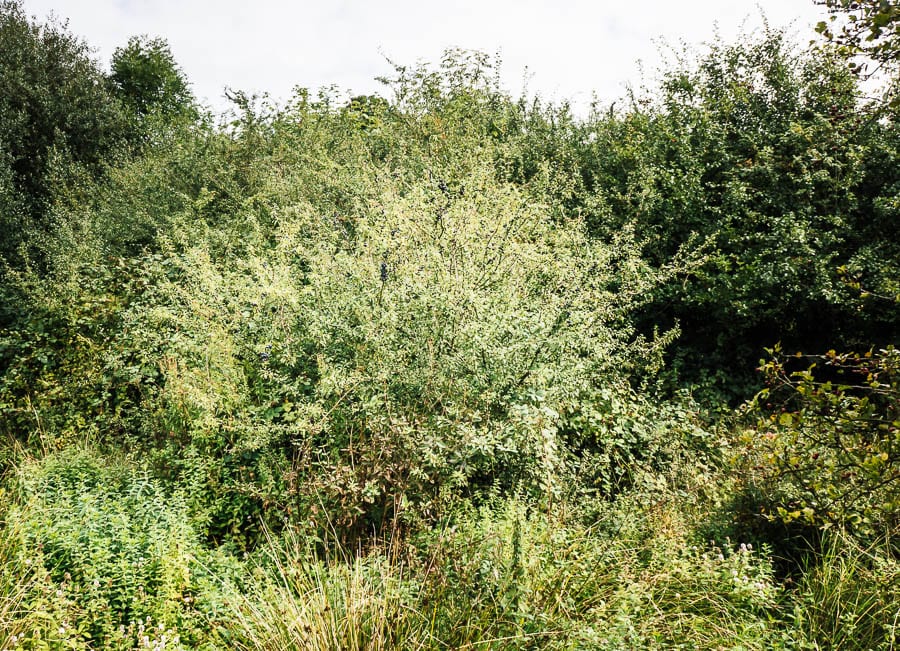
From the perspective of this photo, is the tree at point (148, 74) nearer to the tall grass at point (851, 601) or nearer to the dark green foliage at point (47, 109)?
the dark green foliage at point (47, 109)

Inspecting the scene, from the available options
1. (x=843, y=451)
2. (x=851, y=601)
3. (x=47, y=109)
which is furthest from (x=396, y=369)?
(x=47, y=109)

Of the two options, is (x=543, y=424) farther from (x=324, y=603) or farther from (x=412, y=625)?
(x=324, y=603)

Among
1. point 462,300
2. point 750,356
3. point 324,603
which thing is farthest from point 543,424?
point 750,356

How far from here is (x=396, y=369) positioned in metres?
3.87

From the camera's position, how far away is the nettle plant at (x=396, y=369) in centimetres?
353

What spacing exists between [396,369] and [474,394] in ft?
1.81

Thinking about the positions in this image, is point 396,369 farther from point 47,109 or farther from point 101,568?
point 47,109

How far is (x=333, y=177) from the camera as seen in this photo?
8109 mm

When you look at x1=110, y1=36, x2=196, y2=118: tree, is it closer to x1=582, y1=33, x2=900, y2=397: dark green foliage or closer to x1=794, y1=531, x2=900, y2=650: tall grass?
x1=582, y1=33, x2=900, y2=397: dark green foliage

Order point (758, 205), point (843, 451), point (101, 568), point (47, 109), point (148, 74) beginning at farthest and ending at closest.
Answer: point (148, 74) < point (47, 109) < point (758, 205) < point (843, 451) < point (101, 568)

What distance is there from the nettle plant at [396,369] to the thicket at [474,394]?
0.04 metres

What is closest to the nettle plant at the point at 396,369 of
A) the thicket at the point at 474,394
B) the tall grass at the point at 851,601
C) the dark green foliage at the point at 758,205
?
the thicket at the point at 474,394

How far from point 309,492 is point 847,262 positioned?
21.1 ft

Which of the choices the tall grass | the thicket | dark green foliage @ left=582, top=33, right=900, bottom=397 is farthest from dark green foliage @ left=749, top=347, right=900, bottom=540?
dark green foliage @ left=582, top=33, right=900, bottom=397
